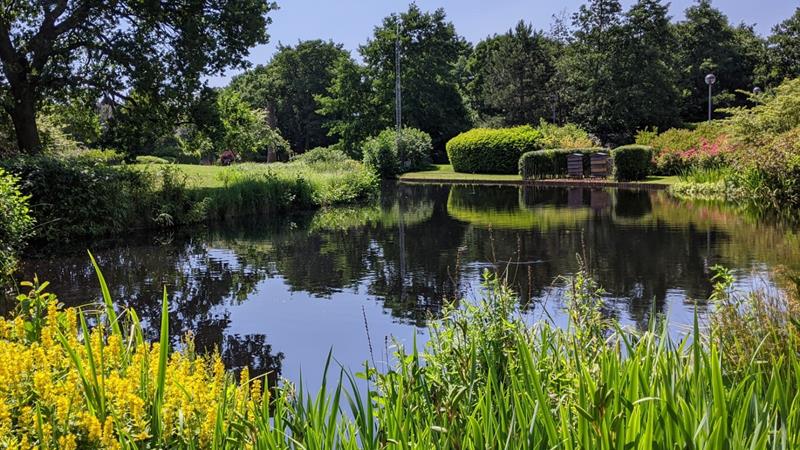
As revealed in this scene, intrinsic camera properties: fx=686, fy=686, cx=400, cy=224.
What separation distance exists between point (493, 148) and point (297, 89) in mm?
25946

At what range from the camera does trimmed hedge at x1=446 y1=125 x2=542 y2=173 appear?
3291 centimetres

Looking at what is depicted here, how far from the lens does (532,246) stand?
1132cm

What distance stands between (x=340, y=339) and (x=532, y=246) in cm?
583

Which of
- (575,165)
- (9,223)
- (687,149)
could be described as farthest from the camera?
(575,165)

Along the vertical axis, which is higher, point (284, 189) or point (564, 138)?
point (564, 138)

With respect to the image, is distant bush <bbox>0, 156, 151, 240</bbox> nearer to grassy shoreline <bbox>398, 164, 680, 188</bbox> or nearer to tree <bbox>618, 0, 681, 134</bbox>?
grassy shoreline <bbox>398, 164, 680, 188</bbox>

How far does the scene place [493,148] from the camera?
33812 millimetres

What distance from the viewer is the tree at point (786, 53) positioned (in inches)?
1827

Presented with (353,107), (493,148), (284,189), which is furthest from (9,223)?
(353,107)

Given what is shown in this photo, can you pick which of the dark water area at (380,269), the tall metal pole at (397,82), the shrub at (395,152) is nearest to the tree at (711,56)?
the tall metal pole at (397,82)

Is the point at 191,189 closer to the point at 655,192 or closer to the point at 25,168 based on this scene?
the point at 25,168

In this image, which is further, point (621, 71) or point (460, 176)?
point (621, 71)

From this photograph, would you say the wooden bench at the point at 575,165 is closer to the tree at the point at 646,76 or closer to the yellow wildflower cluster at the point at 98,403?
the tree at the point at 646,76

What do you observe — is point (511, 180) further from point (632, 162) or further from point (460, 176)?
point (632, 162)
